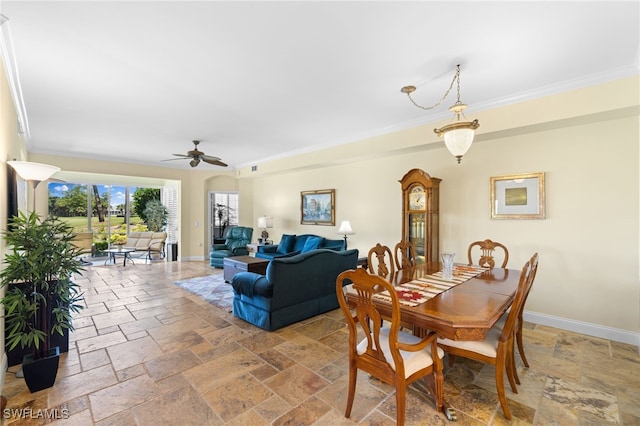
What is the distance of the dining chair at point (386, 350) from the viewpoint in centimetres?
175

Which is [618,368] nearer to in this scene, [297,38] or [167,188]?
[297,38]

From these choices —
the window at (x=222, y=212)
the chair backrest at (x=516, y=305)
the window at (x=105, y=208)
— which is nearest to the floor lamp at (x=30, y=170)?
the chair backrest at (x=516, y=305)

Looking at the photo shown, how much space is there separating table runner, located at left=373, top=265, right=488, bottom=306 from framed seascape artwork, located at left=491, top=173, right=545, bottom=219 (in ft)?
3.83

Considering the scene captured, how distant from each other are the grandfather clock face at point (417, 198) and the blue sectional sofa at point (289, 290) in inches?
54.3

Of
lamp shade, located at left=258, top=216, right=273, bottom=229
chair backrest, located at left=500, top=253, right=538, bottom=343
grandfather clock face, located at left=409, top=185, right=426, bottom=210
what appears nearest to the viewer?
chair backrest, located at left=500, top=253, right=538, bottom=343

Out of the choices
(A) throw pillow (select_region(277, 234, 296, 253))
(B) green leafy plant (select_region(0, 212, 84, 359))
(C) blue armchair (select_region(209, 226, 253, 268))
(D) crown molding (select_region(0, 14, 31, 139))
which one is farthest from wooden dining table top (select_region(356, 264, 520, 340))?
(C) blue armchair (select_region(209, 226, 253, 268))

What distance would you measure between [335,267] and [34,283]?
3.07m

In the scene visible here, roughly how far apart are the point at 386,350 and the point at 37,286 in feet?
9.59

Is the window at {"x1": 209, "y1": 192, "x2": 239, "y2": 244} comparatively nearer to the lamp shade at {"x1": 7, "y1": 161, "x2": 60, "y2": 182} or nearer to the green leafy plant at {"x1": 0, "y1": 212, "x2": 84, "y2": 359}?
the lamp shade at {"x1": 7, "y1": 161, "x2": 60, "y2": 182}

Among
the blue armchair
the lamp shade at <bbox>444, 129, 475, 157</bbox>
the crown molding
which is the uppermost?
the crown molding

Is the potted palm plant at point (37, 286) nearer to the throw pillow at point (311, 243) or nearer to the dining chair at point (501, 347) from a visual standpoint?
the dining chair at point (501, 347)

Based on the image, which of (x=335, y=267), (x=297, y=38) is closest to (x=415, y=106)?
(x=297, y=38)

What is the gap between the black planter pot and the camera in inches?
89.0

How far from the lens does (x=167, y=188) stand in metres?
9.55
